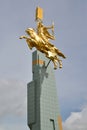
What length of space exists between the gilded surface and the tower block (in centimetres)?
84

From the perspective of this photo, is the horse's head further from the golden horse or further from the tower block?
the tower block

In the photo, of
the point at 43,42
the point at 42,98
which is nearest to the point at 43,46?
the point at 43,42

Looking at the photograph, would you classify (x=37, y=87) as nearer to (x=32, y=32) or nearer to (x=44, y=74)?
(x=44, y=74)

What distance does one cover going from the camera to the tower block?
27511mm

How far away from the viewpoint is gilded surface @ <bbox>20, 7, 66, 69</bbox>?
29188mm

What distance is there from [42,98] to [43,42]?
5.34 m

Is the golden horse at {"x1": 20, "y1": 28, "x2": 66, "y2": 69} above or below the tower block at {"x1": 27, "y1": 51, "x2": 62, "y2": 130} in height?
above

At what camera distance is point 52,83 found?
98.0ft

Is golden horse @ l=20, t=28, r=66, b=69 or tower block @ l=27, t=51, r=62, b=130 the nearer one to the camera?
tower block @ l=27, t=51, r=62, b=130

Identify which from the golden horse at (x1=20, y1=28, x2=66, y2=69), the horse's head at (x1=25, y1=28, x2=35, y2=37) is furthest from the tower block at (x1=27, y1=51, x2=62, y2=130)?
the horse's head at (x1=25, y1=28, x2=35, y2=37)

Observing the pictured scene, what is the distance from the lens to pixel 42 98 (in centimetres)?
2811

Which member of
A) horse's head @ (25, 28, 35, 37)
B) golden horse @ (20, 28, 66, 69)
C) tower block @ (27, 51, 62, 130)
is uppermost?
horse's head @ (25, 28, 35, 37)

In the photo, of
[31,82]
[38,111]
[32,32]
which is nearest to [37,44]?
[32,32]

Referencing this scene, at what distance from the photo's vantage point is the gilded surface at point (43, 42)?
2919 centimetres
